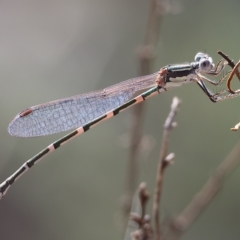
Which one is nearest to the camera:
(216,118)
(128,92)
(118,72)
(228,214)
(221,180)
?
(221,180)

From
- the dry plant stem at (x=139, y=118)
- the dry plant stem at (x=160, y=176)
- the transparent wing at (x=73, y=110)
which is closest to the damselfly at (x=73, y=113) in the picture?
the transparent wing at (x=73, y=110)

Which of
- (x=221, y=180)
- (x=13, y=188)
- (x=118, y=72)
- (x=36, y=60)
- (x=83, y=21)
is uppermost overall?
(x=83, y=21)

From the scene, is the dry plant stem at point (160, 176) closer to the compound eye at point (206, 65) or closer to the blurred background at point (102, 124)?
the compound eye at point (206, 65)

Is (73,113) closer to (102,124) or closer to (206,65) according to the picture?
(206,65)

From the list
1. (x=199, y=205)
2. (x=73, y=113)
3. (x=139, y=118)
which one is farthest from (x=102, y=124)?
(x=199, y=205)

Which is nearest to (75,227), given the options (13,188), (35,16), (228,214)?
(13,188)

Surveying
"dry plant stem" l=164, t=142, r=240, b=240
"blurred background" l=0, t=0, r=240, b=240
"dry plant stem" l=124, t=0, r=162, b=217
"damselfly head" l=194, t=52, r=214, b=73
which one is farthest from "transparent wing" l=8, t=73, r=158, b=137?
"blurred background" l=0, t=0, r=240, b=240

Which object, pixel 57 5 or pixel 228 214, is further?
pixel 57 5

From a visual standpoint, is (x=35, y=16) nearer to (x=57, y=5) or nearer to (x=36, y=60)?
(x=57, y=5)
